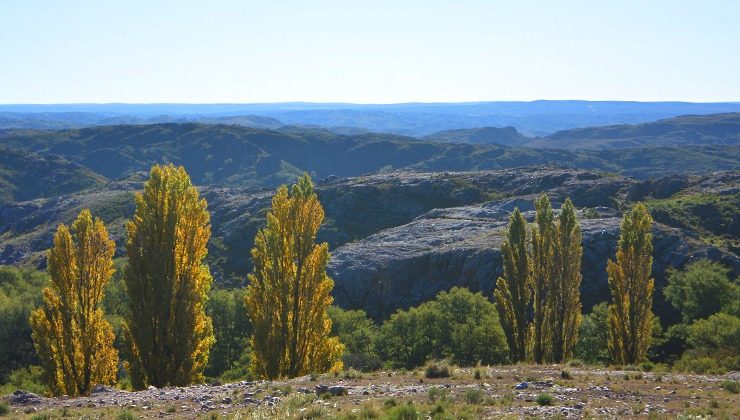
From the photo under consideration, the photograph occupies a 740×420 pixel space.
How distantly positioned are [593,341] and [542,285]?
64.5 feet

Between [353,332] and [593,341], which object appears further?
[353,332]

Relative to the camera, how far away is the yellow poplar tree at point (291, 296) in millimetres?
33875

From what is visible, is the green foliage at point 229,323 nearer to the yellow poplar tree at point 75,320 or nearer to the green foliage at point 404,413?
the yellow poplar tree at point 75,320

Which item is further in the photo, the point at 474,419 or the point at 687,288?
the point at 687,288

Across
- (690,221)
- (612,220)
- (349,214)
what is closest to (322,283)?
(612,220)

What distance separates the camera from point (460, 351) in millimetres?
58281

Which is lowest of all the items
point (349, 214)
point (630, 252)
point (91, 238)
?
point (349, 214)

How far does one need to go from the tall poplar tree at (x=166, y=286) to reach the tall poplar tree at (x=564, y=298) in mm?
25363

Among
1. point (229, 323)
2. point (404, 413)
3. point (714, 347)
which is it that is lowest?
point (229, 323)

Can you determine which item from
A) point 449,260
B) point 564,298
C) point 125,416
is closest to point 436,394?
point 125,416

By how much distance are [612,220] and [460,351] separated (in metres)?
59.8

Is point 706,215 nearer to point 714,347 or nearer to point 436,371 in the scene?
point 714,347

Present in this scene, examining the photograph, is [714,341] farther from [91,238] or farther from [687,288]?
[91,238]

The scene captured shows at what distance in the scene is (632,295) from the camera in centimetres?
4591
